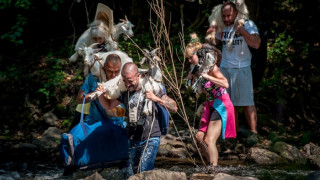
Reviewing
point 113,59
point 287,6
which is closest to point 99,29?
point 113,59

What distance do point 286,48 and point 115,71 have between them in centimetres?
543

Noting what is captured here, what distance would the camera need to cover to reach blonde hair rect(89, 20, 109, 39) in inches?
232

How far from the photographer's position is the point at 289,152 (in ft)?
21.4

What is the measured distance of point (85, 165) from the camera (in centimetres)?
497

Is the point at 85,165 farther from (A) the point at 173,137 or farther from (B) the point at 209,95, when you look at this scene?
(A) the point at 173,137

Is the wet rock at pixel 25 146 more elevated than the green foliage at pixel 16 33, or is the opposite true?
the green foliage at pixel 16 33

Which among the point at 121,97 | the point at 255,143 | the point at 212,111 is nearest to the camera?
the point at 121,97

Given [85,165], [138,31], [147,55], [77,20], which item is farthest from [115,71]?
[77,20]

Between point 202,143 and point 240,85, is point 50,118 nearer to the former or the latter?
point 240,85

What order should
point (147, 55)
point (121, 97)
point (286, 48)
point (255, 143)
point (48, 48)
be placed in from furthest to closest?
point (48, 48) → point (286, 48) → point (255, 143) → point (121, 97) → point (147, 55)

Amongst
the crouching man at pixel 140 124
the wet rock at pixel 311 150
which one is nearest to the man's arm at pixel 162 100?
the crouching man at pixel 140 124

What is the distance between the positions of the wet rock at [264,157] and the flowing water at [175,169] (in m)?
0.16

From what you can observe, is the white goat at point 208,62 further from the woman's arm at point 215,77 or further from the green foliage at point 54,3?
the green foliage at point 54,3

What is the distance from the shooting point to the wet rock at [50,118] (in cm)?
860
